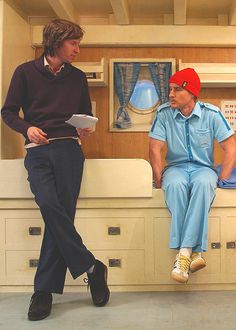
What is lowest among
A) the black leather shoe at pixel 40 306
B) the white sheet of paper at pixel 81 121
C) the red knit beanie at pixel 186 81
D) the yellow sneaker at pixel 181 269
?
the black leather shoe at pixel 40 306

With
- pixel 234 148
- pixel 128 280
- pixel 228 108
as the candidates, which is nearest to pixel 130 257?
pixel 128 280

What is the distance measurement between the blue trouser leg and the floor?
0.30 metres

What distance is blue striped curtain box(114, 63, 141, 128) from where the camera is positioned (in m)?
3.43

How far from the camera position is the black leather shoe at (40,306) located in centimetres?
201

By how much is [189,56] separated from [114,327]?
2.30 meters

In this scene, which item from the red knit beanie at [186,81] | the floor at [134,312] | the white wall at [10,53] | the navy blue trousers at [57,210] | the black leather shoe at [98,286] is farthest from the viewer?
the white wall at [10,53]

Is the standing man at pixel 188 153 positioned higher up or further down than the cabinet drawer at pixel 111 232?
higher up

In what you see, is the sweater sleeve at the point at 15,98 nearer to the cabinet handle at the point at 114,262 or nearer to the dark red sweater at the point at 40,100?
the dark red sweater at the point at 40,100

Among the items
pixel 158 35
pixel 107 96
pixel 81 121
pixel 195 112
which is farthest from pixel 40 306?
pixel 158 35

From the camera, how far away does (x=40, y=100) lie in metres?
2.21

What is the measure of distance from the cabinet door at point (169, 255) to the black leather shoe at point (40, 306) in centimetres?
69

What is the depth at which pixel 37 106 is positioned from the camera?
2.22 meters

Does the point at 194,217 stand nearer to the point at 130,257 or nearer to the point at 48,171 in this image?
the point at 130,257

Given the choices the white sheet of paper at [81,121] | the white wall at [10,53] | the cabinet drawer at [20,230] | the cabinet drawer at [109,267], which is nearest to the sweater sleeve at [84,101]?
the white sheet of paper at [81,121]
